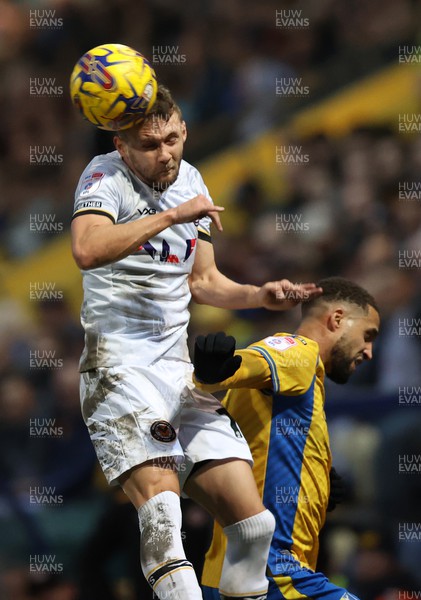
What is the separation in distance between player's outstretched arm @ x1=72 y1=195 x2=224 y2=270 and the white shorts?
1.69 feet

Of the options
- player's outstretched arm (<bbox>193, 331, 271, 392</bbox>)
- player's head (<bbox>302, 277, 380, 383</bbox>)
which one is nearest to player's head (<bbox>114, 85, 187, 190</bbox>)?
player's outstretched arm (<bbox>193, 331, 271, 392</bbox>)

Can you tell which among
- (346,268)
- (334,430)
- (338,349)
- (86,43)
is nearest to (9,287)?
(86,43)

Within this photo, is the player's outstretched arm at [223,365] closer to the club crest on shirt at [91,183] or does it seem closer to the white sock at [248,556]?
the white sock at [248,556]

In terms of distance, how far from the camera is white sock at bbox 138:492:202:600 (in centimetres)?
355

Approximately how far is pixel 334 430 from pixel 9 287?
375 cm

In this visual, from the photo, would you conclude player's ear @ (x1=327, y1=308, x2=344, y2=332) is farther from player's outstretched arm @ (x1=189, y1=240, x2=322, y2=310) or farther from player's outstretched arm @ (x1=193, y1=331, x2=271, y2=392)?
player's outstretched arm @ (x1=193, y1=331, x2=271, y2=392)

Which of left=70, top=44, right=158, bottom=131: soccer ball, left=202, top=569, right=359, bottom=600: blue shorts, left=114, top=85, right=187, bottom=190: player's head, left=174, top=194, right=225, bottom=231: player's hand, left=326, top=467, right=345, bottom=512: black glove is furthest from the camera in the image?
left=326, top=467, right=345, bottom=512: black glove

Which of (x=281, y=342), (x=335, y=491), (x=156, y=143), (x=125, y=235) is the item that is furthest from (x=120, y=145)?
(x=335, y=491)

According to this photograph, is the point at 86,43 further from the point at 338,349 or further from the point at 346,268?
the point at 338,349

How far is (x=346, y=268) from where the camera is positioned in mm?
7777

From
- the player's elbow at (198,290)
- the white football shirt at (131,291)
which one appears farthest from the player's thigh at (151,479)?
the player's elbow at (198,290)

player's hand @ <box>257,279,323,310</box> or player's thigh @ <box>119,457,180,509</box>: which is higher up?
player's hand @ <box>257,279,323,310</box>

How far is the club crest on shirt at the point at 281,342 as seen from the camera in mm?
4035

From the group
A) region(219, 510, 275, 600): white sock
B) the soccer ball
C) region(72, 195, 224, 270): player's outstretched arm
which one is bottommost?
region(219, 510, 275, 600): white sock
